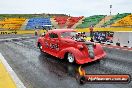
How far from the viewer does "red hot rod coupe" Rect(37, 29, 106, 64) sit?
10.1 meters

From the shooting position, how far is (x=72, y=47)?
1059 centimetres

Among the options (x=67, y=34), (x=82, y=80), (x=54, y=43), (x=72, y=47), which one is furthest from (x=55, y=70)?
(x=67, y=34)

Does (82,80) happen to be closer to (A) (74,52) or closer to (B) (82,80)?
(B) (82,80)

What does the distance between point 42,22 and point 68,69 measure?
44.5 metres

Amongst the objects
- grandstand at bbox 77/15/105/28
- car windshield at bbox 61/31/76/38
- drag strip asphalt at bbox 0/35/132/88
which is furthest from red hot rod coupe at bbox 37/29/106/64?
grandstand at bbox 77/15/105/28

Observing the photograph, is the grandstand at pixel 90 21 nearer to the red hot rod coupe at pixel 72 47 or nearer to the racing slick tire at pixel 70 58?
the red hot rod coupe at pixel 72 47

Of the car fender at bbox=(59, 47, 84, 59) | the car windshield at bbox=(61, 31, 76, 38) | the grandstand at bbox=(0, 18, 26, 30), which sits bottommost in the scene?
the grandstand at bbox=(0, 18, 26, 30)

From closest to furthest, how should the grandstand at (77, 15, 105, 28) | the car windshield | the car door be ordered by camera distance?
the car windshield
the car door
the grandstand at (77, 15, 105, 28)

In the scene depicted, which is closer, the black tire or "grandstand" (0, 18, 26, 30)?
the black tire

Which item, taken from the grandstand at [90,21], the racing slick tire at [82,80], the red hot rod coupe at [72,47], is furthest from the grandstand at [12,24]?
the racing slick tire at [82,80]

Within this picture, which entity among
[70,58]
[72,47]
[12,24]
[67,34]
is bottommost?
[12,24]

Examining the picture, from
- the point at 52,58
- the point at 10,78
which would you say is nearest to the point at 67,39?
the point at 52,58

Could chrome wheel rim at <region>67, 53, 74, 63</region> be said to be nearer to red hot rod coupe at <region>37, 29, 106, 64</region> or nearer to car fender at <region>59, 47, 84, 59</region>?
red hot rod coupe at <region>37, 29, 106, 64</region>

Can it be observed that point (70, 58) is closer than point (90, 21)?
Yes
